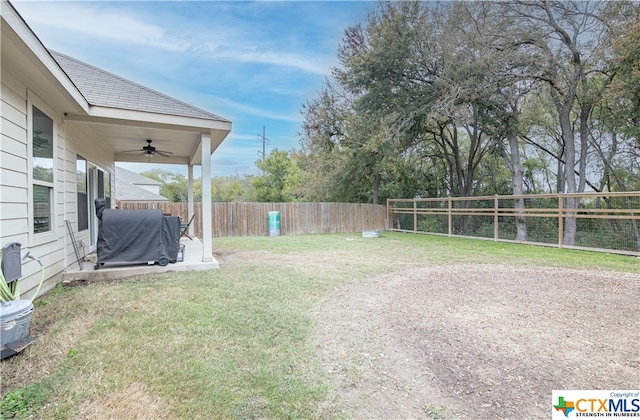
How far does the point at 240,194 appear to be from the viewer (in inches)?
1069

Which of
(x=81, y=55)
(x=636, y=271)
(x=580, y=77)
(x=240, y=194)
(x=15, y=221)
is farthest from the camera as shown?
(x=240, y=194)

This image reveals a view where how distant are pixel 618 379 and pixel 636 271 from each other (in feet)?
14.7

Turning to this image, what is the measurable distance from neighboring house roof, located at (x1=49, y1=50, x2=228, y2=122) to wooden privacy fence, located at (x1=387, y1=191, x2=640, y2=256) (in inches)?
328

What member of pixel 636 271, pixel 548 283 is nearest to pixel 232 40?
pixel 548 283

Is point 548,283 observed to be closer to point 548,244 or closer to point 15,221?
point 548,244

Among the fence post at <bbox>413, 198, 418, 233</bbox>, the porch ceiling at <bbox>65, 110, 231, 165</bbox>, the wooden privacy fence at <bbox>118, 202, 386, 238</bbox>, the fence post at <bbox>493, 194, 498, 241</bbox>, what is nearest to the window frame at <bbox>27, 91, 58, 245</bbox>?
the porch ceiling at <bbox>65, 110, 231, 165</bbox>

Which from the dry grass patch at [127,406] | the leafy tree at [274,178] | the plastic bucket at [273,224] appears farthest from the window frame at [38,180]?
the leafy tree at [274,178]

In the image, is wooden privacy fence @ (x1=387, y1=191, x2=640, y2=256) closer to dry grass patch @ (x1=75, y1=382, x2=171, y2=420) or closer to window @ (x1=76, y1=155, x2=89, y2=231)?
dry grass patch @ (x1=75, y1=382, x2=171, y2=420)

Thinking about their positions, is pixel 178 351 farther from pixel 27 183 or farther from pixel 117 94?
pixel 117 94

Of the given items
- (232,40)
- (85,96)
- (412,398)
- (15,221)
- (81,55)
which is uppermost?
(232,40)

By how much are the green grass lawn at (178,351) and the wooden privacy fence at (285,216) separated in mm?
6603

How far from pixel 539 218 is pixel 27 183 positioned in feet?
34.7

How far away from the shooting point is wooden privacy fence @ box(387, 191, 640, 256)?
694 cm

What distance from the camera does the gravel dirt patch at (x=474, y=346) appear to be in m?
1.80
